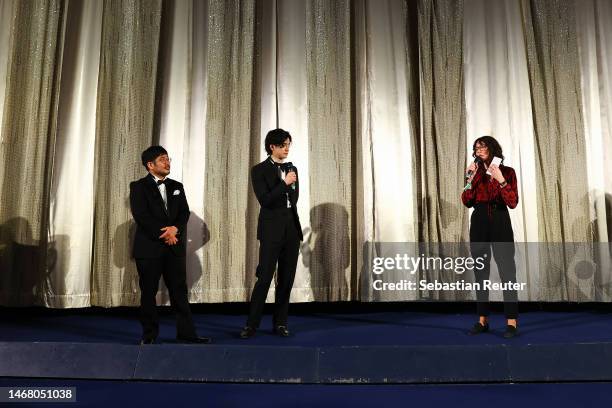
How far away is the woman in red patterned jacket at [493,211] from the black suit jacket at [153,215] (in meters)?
1.65

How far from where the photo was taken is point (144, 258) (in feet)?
10.1

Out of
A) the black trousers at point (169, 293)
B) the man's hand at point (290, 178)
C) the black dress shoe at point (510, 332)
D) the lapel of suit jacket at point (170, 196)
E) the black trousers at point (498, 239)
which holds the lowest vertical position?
the black dress shoe at point (510, 332)

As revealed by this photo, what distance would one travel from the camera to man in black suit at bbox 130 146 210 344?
10.2 feet

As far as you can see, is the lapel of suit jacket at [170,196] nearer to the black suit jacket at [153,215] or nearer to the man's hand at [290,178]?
the black suit jacket at [153,215]

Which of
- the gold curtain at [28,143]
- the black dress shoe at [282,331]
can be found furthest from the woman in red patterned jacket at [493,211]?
the gold curtain at [28,143]

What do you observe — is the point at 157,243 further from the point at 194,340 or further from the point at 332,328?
the point at 332,328

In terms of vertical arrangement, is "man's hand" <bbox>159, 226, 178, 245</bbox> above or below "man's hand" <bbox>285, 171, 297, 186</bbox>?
below

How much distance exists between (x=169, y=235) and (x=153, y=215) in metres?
0.15

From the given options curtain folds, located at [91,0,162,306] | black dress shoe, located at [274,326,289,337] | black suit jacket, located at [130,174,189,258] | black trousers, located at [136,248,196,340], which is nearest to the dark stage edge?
black trousers, located at [136,248,196,340]

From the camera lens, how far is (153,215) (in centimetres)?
315

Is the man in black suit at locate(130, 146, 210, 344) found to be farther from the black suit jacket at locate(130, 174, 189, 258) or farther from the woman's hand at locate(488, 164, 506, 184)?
the woman's hand at locate(488, 164, 506, 184)

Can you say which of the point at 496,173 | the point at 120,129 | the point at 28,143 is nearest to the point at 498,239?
the point at 496,173

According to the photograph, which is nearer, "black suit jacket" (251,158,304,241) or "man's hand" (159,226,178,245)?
"man's hand" (159,226,178,245)

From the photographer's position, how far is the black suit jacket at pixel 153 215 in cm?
309
